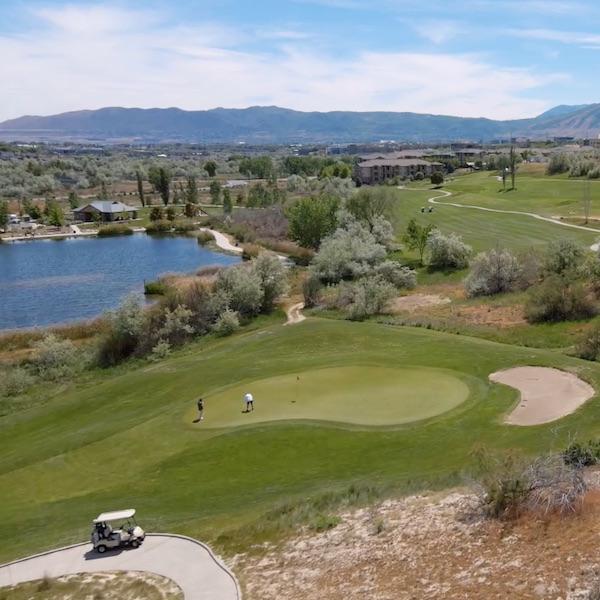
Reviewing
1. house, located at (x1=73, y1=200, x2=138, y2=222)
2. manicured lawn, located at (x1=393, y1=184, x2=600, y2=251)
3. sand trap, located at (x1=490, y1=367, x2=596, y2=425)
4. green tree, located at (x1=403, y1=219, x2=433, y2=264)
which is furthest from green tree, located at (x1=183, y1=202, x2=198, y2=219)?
sand trap, located at (x1=490, y1=367, x2=596, y2=425)

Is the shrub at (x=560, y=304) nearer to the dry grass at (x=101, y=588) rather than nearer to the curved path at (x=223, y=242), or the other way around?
the dry grass at (x=101, y=588)

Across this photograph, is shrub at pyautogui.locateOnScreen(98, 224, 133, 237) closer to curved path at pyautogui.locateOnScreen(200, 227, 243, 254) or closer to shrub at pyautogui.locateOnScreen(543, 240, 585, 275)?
curved path at pyautogui.locateOnScreen(200, 227, 243, 254)

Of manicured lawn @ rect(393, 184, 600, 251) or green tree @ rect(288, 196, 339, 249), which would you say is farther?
green tree @ rect(288, 196, 339, 249)

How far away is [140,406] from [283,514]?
55.1 ft

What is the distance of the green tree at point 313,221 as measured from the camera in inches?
3349

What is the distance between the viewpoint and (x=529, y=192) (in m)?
118

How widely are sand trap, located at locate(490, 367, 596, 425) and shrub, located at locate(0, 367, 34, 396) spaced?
99.9 feet

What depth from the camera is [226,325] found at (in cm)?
5356

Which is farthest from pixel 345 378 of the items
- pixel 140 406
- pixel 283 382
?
pixel 140 406

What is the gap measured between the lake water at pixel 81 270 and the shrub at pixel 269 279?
18.2 m

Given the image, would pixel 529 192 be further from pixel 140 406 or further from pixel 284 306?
pixel 140 406

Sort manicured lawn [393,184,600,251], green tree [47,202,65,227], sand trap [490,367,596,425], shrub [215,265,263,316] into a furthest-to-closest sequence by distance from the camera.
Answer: green tree [47,202,65,227]
manicured lawn [393,184,600,251]
shrub [215,265,263,316]
sand trap [490,367,596,425]

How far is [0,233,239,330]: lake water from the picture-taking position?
69250mm

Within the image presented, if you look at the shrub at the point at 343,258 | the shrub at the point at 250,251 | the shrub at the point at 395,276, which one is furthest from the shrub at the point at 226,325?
the shrub at the point at 250,251
